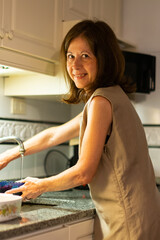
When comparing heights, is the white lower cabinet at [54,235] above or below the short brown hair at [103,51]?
below

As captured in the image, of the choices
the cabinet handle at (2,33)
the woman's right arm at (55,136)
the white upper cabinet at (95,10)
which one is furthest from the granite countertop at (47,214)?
the white upper cabinet at (95,10)

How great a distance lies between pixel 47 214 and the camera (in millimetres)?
1467

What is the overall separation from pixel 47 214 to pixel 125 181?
31 cm

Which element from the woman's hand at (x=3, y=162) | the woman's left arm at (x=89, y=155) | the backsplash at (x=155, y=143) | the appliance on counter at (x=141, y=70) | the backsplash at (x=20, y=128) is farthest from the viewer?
the backsplash at (x=155, y=143)

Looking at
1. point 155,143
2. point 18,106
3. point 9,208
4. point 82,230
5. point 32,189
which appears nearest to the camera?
point 9,208

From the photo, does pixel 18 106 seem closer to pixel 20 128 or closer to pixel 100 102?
pixel 20 128

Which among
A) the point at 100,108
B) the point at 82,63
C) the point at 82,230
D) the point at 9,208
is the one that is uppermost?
the point at 82,63

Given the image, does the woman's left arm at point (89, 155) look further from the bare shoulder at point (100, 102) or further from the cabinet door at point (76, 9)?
the cabinet door at point (76, 9)

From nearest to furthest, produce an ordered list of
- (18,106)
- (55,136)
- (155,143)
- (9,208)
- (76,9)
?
(9,208) → (55,136) → (76,9) → (18,106) → (155,143)

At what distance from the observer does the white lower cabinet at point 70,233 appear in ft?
4.47

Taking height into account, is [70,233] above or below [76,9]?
below

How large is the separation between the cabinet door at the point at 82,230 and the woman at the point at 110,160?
0.19ft

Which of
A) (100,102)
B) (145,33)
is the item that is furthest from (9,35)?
(145,33)

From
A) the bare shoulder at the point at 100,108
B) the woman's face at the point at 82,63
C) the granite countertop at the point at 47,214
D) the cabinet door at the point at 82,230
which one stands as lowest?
the cabinet door at the point at 82,230
